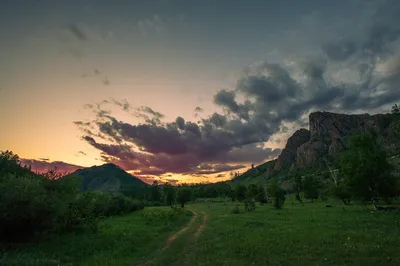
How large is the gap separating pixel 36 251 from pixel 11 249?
281cm

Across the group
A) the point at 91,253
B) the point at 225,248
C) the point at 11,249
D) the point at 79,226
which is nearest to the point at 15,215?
the point at 11,249

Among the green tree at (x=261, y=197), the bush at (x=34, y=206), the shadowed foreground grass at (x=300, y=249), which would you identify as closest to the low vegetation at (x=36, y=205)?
the bush at (x=34, y=206)

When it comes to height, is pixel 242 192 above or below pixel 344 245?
above

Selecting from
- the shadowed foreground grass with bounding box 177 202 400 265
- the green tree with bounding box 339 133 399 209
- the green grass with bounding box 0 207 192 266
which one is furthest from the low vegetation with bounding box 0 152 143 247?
the green tree with bounding box 339 133 399 209

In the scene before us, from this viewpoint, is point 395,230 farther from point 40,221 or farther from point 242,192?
point 242,192

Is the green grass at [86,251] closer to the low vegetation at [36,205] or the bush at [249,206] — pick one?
the low vegetation at [36,205]

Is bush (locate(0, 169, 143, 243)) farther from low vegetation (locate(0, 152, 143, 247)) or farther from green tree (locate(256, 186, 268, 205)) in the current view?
green tree (locate(256, 186, 268, 205))

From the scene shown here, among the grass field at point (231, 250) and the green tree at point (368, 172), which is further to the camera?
the green tree at point (368, 172)

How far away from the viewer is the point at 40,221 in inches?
1266

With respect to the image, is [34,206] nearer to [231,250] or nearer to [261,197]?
[231,250]

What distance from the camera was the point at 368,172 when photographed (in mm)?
59625

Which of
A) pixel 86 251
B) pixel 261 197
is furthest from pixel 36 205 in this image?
pixel 261 197

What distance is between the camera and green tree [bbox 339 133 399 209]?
195ft

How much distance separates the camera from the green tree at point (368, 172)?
59.4 metres
